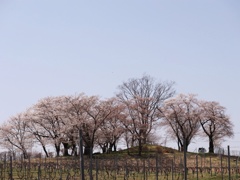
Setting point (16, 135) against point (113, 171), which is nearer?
point (113, 171)

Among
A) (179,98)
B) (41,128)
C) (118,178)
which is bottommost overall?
(118,178)

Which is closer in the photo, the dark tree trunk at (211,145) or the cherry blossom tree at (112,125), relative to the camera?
the cherry blossom tree at (112,125)

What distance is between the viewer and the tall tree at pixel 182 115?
5494 cm

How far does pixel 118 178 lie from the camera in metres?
28.1

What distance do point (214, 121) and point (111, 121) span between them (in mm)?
12161

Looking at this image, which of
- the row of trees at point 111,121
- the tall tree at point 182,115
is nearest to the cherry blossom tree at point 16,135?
the row of trees at point 111,121

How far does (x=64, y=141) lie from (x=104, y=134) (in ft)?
15.3

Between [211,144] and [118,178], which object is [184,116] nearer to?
[211,144]

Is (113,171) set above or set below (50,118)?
below

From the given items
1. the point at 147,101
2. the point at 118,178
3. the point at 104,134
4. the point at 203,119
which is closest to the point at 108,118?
the point at 104,134

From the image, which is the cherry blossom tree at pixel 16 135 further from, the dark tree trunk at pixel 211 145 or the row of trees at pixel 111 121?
the dark tree trunk at pixel 211 145

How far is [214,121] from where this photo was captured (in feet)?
184

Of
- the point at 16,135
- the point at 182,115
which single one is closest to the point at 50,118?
the point at 16,135

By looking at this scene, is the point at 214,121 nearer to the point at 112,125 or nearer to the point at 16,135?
the point at 112,125
